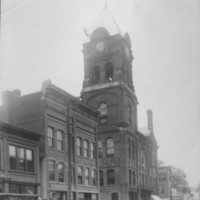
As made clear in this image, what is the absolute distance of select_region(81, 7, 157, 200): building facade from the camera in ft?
102

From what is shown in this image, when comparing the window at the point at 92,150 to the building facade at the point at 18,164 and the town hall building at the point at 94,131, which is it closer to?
Answer: the town hall building at the point at 94,131

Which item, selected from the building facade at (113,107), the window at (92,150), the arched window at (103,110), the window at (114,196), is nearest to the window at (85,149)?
the window at (92,150)

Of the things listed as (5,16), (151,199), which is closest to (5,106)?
(5,16)

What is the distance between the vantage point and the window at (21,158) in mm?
18016

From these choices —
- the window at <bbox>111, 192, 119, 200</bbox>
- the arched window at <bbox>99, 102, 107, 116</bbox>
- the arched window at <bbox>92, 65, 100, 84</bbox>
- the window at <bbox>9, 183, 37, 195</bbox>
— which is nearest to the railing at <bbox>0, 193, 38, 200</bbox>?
the window at <bbox>9, 183, 37, 195</bbox>

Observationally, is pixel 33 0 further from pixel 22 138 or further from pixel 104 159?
pixel 104 159

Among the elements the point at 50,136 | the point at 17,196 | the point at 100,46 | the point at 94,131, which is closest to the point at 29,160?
the point at 17,196

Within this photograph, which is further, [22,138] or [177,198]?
[177,198]

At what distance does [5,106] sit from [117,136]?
11.7 metres

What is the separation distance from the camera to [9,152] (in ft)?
58.3

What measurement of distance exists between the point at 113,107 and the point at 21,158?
48.5 feet

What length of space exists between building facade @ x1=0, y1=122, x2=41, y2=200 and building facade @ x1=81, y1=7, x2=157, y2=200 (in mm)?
12020

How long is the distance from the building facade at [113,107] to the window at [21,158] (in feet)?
40.0

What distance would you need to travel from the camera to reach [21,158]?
18594 millimetres
